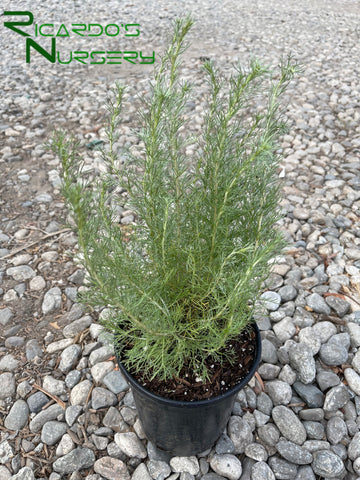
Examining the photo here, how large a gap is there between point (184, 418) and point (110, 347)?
1.82 feet

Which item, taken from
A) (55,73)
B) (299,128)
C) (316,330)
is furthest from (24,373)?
(55,73)

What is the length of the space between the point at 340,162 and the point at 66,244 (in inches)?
89.5

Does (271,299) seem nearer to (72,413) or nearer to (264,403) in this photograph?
(264,403)

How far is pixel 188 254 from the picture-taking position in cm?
138

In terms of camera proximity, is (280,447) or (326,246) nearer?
(280,447)

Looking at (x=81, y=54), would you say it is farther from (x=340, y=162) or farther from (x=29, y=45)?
(x=340, y=162)

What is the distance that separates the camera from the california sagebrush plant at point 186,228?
3.88ft

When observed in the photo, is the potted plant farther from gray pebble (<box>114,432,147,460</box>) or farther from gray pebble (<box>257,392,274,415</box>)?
gray pebble (<box>257,392,274,415</box>)

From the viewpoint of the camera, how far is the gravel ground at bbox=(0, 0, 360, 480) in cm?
170

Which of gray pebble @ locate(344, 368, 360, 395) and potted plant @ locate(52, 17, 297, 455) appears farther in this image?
gray pebble @ locate(344, 368, 360, 395)

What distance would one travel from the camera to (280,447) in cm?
172

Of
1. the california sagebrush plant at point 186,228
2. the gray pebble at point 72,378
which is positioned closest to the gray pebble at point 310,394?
the california sagebrush plant at point 186,228

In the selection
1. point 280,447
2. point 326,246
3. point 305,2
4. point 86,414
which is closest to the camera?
point 280,447

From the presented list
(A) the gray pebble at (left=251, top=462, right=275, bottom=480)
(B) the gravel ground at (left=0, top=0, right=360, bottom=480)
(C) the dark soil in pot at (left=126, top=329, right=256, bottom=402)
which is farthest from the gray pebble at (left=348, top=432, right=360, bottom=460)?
(C) the dark soil in pot at (left=126, top=329, right=256, bottom=402)
